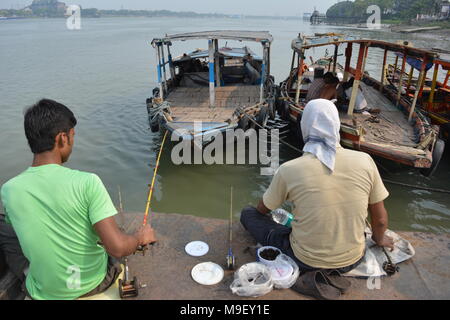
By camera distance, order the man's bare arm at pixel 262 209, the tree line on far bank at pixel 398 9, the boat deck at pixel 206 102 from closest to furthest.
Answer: the man's bare arm at pixel 262 209, the boat deck at pixel 206 102, the tree line on far bank at pixel 398 9

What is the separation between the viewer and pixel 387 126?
742cm

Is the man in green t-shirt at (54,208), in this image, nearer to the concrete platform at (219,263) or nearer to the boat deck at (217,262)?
the boat deck at (217,262)

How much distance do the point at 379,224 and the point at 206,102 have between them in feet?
24.0

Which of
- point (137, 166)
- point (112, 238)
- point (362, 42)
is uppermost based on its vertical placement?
point (362, 42)

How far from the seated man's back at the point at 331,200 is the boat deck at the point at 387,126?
4.43 m

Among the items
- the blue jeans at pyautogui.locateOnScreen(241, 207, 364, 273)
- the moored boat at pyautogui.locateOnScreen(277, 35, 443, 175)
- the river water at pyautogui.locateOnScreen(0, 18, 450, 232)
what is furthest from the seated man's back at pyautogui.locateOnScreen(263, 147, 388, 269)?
the moored boat at pyautogui.locateOnScreen(277, 35, 443, 175)

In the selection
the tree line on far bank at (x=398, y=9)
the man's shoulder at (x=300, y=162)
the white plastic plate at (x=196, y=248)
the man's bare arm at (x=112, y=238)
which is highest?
the tree line on far bank at (x=398, y=9)

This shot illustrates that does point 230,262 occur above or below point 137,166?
above

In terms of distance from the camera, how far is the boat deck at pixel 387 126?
6.64 meters

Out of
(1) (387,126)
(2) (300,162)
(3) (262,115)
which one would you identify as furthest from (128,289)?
(1) (387,126)

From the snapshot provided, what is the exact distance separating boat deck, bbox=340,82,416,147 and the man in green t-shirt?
579 cm

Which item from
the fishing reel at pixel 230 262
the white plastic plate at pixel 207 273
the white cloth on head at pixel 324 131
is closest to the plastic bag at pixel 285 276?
the fishing reel at pixel 230 262

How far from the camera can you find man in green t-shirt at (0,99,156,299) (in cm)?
195

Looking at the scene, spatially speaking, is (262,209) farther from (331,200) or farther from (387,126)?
(387,126)
